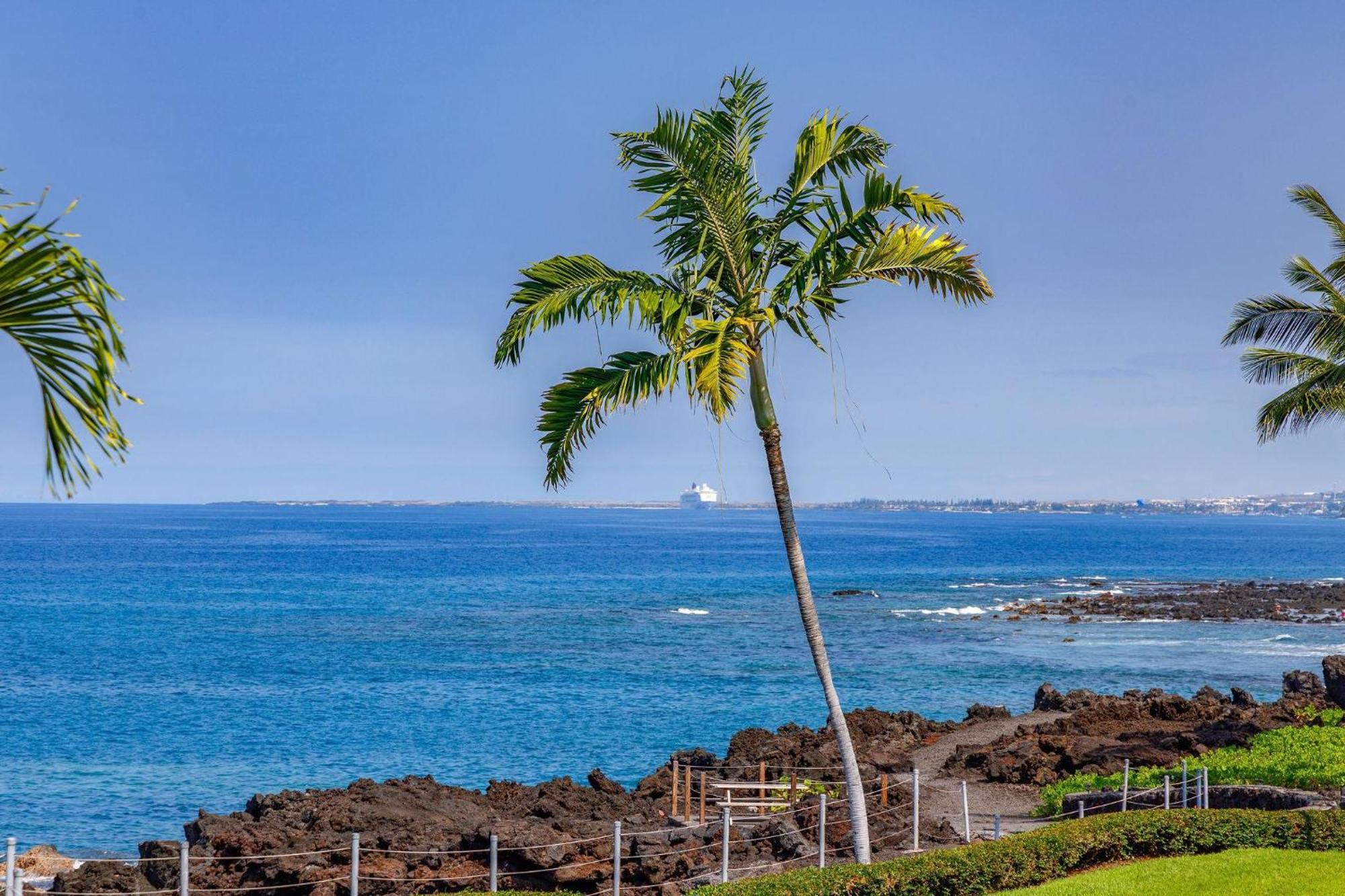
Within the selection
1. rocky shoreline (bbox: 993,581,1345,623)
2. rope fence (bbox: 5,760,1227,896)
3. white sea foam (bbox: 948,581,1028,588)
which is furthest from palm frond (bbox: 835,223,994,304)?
white sea foam (bbox: 948,581,1028,588)

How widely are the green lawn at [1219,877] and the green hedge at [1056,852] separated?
0.92 ft

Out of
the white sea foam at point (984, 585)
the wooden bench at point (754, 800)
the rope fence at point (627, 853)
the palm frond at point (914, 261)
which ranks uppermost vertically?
the palm frond at point (914, 261)

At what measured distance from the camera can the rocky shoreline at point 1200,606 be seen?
253 ft

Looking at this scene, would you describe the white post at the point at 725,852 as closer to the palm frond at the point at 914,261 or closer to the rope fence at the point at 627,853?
the rope fence at the point at 627,853

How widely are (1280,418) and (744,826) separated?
15663mm

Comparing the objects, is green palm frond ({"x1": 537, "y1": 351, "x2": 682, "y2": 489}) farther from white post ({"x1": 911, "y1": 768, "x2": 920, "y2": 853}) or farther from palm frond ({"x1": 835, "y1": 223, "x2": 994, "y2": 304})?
Result: white post ({"x1": 911, "y1": 768, "x2": 920, "y2": 853})

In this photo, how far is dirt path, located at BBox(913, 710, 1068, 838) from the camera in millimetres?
24531

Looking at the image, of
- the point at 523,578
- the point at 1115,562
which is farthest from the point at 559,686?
the point at 1115,562

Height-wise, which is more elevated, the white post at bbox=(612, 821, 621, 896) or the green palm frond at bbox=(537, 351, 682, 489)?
the green palm frond at bbox=(537, 351, 682, 489)

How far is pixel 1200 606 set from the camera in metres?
83.3

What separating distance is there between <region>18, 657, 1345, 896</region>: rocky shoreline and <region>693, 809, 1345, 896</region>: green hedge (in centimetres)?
465

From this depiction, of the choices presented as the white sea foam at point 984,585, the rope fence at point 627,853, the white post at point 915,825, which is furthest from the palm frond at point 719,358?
the white sea foam at point 984,585

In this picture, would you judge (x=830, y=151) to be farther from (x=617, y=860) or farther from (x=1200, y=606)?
(x=1200, y=606)

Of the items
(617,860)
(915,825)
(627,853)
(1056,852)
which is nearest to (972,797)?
(915,825)
